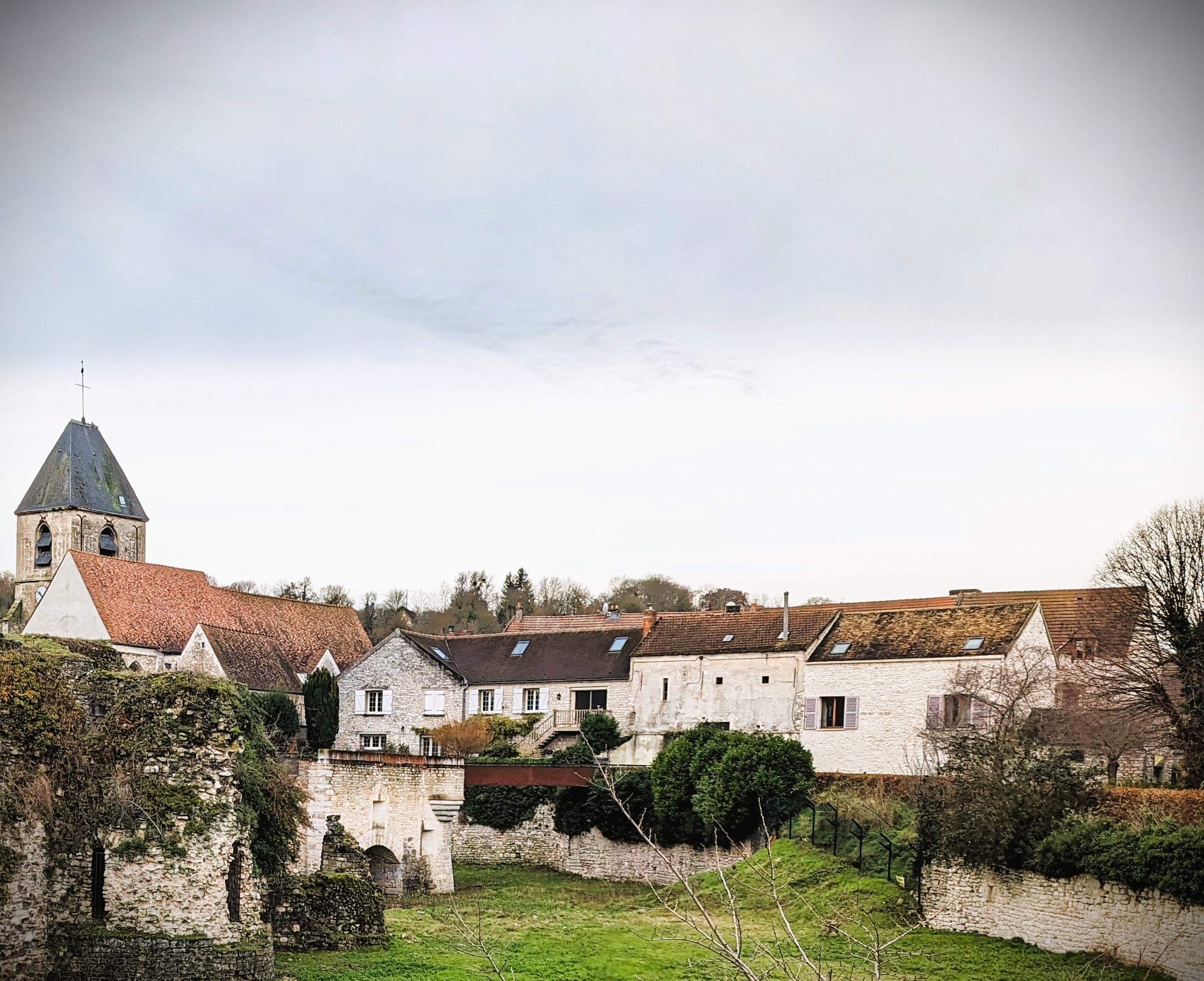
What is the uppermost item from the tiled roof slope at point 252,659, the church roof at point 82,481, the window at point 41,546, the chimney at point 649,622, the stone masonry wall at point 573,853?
the church roof at point 82,481

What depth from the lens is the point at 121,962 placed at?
15.5m

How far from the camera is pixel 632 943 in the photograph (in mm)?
22719

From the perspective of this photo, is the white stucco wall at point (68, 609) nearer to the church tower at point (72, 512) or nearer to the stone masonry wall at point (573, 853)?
the church tower at point (72, 512)

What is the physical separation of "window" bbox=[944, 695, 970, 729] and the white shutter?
5.3 inches

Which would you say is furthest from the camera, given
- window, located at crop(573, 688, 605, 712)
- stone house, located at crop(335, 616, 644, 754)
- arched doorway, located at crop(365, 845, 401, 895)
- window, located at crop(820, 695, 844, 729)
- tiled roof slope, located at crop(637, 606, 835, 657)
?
stone house, located at crop(335, 616, 644, 754)

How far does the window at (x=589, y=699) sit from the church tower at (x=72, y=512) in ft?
115

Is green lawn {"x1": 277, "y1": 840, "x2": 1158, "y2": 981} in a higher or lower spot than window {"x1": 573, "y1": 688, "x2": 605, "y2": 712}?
lower

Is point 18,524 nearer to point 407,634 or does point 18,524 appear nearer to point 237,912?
point 407,634

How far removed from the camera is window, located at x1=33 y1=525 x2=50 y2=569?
2749 inches

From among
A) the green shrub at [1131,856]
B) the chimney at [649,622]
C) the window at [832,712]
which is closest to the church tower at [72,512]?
the chimney at [649,622]

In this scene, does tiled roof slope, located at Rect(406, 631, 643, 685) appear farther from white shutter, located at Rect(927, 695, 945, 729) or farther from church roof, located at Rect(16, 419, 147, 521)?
church roof, located at Rect(16, 419, 147, 521)

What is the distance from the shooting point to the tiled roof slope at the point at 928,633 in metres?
34.8

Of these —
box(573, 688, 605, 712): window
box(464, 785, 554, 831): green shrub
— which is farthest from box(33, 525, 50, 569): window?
box(464, 785, 554, 831): green shrub

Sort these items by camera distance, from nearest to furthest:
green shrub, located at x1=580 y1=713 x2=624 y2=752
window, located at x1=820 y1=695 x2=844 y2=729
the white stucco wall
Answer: window, located at x1=820 y1=695 x2=844 y2=729, green shrub, located at x1=580 y1=713 x2=624 y2=752, the white stucco wall
